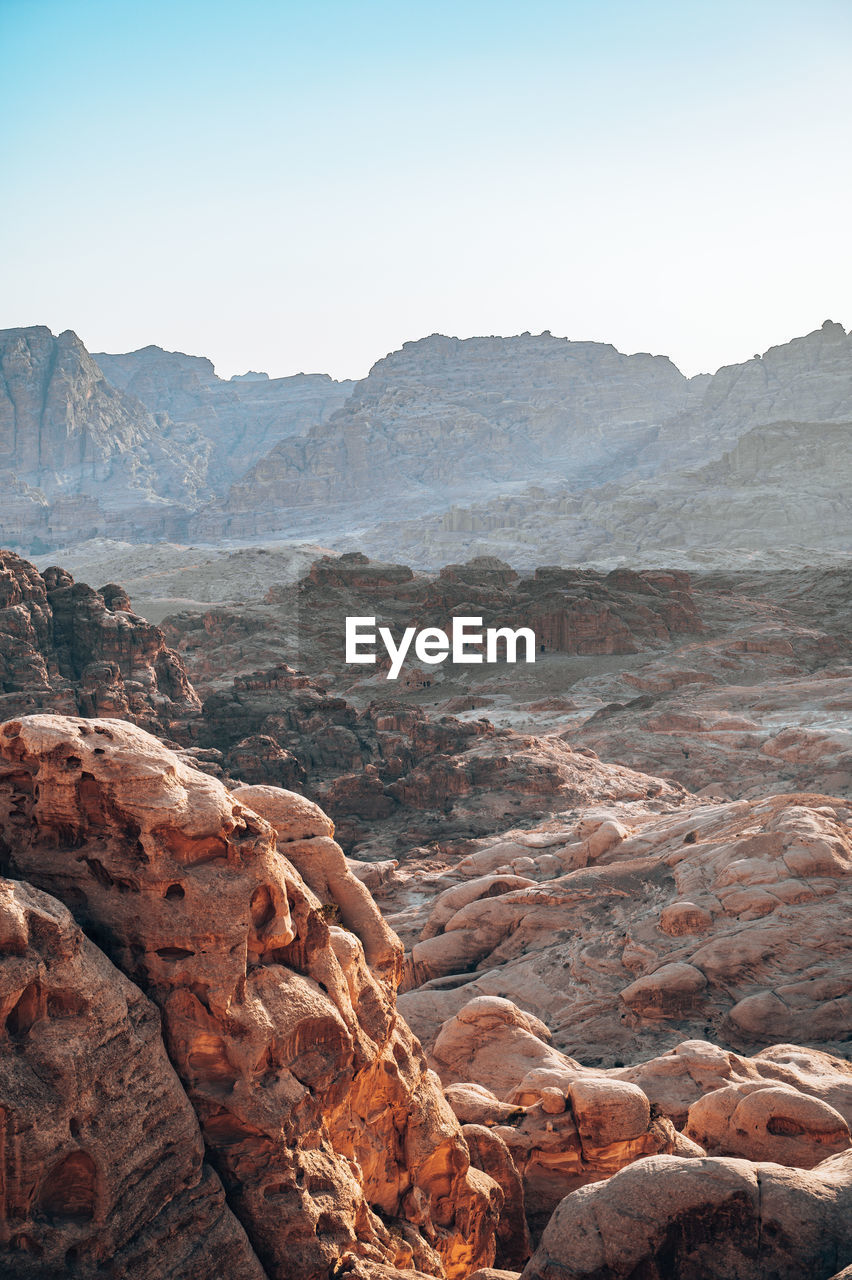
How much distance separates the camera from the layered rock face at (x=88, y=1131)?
7.43 metres

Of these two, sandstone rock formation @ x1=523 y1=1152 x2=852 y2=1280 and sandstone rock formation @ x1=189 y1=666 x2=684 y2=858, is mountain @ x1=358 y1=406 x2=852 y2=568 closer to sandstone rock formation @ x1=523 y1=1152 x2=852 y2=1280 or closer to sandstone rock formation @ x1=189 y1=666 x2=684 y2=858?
sandstone rock formation @ x1=189 y1=666 x2=684 y2=858

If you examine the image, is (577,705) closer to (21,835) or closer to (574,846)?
(574,846)

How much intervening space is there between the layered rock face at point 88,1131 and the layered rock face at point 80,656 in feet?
130

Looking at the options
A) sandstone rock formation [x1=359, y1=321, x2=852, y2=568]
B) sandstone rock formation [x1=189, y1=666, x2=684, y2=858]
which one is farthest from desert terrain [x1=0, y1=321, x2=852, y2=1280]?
sandstone rock formation [x1=359, y1=321, x2=852, y2=568]

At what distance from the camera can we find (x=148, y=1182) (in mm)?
8016

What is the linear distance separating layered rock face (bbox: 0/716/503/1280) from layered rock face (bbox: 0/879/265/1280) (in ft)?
1.13

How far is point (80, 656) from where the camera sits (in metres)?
54.9

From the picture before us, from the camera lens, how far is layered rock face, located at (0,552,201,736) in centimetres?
4903

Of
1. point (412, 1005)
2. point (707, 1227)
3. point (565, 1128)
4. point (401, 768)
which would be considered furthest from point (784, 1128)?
point (401, 768)

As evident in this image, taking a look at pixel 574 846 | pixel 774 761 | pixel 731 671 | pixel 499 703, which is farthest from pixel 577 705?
pixel 574 846

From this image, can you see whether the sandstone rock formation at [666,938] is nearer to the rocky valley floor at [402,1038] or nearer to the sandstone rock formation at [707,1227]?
the rocky valley floor at [402,1038]

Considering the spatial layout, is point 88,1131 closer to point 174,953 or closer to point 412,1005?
point 174,953

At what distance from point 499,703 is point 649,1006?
1982 inches

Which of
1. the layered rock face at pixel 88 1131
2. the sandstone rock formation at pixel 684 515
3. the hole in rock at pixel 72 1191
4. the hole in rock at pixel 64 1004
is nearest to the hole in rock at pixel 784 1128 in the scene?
the layered rock face at pixel 88 1131
